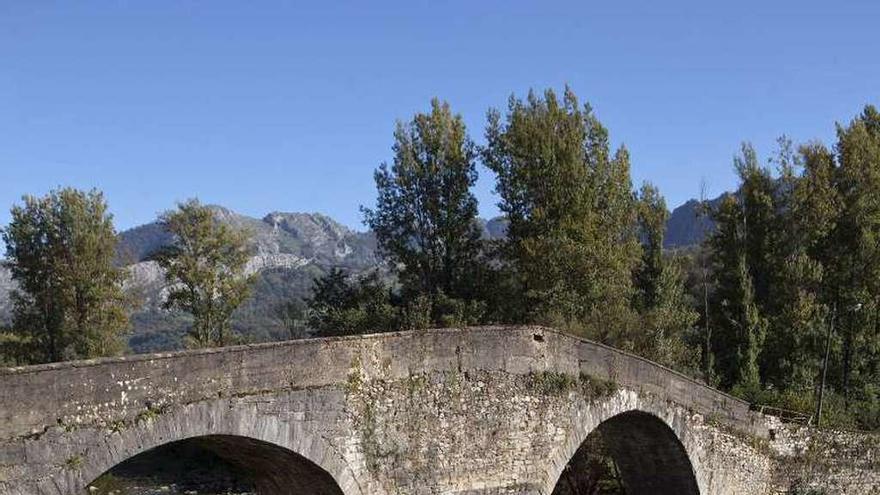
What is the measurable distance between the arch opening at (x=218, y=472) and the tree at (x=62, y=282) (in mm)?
5643

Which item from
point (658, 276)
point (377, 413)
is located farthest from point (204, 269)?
point (377, 413)

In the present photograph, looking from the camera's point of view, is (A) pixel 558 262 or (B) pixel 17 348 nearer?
(A) pixel 558 262

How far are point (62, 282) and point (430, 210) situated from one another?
1623 cm

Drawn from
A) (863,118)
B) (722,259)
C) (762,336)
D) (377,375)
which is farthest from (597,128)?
(377,375)

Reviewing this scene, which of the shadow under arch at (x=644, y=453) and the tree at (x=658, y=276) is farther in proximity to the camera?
the tree at (x=658, y=276)

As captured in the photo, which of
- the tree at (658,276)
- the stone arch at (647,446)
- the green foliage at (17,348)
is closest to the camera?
the stone arch at (647,446)

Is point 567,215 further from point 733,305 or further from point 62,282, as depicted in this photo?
point 62,282

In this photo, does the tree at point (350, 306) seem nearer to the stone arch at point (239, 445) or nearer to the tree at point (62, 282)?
the tree at point (62, 282)

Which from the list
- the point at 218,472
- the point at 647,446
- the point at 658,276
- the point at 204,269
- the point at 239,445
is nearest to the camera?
the point at 239,445

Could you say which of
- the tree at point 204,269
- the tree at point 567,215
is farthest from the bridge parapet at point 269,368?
the tree at point 204,269

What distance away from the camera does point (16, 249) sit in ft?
119

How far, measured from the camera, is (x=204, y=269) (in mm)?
37594

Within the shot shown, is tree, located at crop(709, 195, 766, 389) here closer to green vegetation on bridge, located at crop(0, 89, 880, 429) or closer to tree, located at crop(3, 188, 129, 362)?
green vegetation on bridge, located at crop(0, 89, 880, 429)

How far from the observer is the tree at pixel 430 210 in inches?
1318
